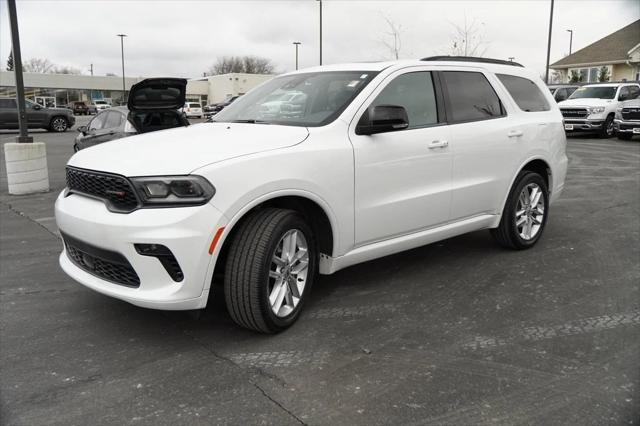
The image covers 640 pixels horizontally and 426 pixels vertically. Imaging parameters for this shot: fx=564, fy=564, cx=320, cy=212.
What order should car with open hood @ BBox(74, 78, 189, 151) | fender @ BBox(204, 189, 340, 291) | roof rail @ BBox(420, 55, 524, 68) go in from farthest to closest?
car with open hood @ BBox(74, 78, 189, 151) → roof rail @ BBox(420, 55, 524, 68) → fender @ BBox(204, 189, 340, 291)

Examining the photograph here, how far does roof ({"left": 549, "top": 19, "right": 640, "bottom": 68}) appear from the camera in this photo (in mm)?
41562

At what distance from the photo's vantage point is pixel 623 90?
2077cm

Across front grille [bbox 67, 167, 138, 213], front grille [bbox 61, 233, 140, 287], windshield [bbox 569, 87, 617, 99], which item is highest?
windshield [bbox 569, 87, 617, 99]

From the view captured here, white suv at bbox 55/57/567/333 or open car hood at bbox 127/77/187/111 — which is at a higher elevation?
open car hood at bbox 127/77/187/111

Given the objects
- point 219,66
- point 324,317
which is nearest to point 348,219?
point 324,317

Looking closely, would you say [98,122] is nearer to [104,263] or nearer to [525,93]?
[525,93]

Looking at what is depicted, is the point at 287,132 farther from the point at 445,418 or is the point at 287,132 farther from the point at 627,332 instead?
the point at 627,332

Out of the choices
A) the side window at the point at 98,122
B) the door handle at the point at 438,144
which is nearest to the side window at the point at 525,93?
the door handle at the point at 438,144

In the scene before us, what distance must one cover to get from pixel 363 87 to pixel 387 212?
3.10 ft

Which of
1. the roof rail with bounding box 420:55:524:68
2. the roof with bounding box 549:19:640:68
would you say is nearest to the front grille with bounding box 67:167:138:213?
the roof rail with bounding box 420:55:524:68

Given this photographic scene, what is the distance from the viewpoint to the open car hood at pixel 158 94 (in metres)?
7.60

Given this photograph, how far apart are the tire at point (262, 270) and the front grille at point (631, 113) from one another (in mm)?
18138

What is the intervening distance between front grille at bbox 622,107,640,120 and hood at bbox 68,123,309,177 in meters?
17.9

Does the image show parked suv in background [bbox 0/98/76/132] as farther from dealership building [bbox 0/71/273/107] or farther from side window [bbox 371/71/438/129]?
dealership building [bbox 0/71/273/107]
